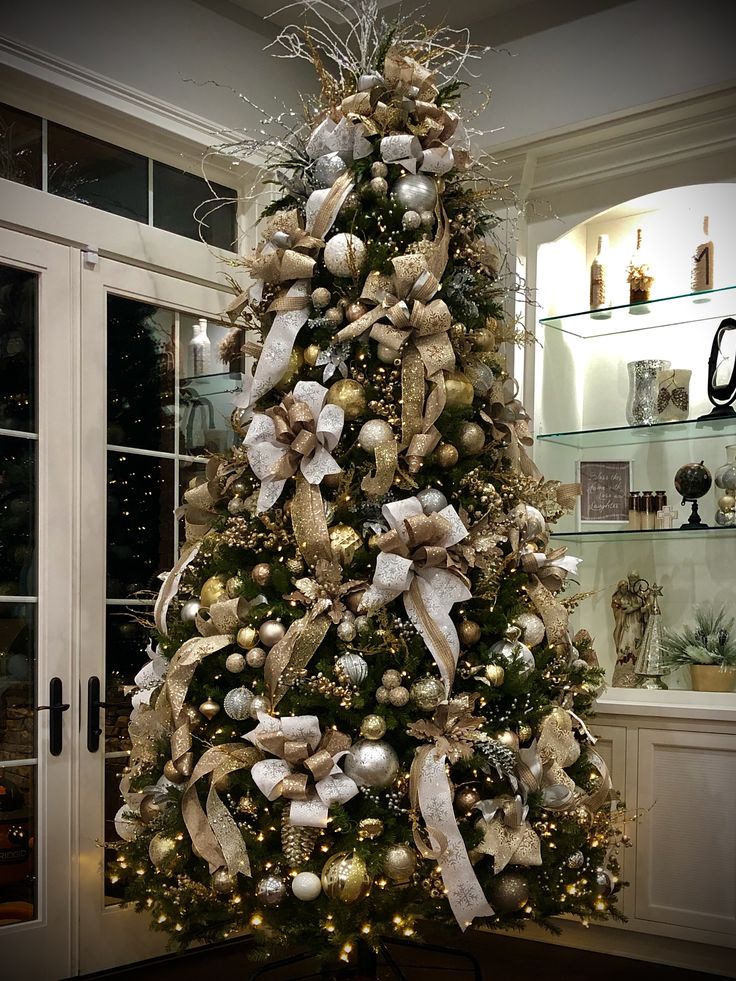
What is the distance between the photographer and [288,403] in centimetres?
225

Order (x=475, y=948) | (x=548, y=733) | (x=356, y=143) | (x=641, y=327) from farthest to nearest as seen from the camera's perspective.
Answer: (x=641, y=327)
(x=475, y=948)
(x=356, y=143)
(x=548, y=733)

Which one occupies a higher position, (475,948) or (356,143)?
(356,143)

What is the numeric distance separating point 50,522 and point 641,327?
2.04m

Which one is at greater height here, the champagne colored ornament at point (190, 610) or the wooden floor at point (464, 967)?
the champagne colored ornament at point (190, 610)

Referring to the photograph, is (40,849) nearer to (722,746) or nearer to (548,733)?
(548,733)

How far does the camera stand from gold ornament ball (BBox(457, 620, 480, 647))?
7.19 feet

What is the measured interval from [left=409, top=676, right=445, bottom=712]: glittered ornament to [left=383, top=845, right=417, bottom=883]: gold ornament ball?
0.91ft

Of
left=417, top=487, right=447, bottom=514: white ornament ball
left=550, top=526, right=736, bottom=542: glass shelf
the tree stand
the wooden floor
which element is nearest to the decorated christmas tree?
left=417, top=487, right=447, bottom=514: white ornament ball

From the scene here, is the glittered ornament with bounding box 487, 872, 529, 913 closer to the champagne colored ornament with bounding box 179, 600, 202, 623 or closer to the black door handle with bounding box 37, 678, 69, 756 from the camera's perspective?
the champagne colored ornament with bounding box 179, 600, 202, 623

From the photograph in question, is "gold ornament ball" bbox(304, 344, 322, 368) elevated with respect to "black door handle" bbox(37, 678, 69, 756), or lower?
elevated

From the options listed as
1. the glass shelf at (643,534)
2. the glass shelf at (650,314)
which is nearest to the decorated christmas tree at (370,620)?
the glass shelf at (643,534)

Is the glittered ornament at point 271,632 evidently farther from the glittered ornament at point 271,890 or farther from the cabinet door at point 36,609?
the cabinet door at point 36,609

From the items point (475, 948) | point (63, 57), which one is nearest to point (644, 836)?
point (475, 948)

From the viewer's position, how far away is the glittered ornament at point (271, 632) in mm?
A: 2145
